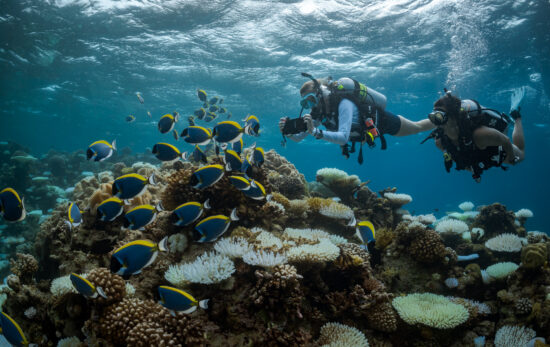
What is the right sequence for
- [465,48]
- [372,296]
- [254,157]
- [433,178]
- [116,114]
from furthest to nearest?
[433,178] < [116,114] < [465,48] < [254,157] < [372,296]

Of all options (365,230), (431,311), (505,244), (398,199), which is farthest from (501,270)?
(365,230)

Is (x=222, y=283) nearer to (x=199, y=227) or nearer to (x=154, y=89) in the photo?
(x=199, y=227)

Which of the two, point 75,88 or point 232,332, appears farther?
point 75,88

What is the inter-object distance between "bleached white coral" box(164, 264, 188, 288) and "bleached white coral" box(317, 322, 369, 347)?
1.92m

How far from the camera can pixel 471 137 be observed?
5.58m

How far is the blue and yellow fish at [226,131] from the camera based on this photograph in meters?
3.81

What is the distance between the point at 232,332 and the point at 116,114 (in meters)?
43.3

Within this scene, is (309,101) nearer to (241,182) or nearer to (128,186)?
(241,182)

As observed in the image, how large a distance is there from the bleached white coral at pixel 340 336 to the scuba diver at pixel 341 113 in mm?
3236

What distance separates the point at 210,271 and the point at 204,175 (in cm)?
120

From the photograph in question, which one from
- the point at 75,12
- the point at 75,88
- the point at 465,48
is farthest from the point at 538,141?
the point at 75,88

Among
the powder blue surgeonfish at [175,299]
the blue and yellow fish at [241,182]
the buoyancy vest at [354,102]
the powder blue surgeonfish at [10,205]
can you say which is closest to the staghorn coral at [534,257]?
the buoyancy vest at [354,102]

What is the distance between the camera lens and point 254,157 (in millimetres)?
4629

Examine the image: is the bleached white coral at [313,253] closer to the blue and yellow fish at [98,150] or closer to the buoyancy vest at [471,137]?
the blue and yellow fish at [98,150]
